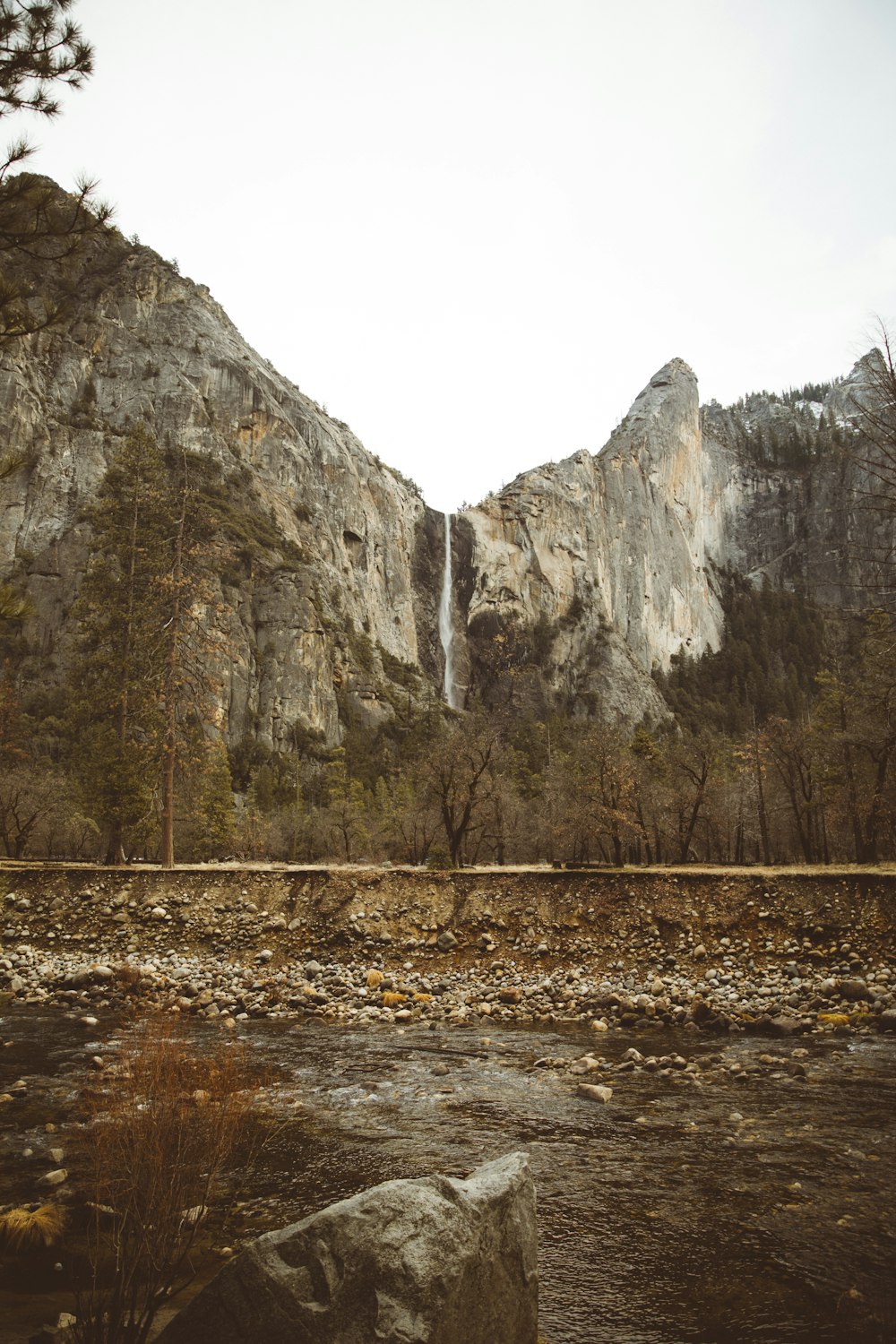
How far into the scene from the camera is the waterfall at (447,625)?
141750 mm

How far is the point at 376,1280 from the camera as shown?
448 centimetres

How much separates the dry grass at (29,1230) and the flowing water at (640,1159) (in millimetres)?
1082

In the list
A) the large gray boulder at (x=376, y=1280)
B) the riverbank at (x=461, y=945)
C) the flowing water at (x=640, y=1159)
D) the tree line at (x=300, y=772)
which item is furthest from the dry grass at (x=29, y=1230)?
the riverbank at (x=461, y=945)

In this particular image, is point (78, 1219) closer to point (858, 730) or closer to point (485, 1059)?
point (485, 1059)

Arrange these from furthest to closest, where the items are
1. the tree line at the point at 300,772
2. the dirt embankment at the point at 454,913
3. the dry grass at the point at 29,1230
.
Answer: the tree line at the point at 300,772
the dirt embankment at the point at 454,913
the dry grass at the point at 29,1230

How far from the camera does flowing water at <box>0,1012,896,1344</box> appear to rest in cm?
679

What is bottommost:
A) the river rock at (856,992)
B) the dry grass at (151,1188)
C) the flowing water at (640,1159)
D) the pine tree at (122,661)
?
the river rock at (856,992)

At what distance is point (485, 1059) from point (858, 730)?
3105 centimetres

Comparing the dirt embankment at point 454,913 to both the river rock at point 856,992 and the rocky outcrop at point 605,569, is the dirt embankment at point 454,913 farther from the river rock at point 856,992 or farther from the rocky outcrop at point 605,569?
the rocky outcrop at point 605,569

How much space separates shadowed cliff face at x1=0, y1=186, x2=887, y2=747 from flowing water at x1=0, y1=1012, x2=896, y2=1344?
262ft

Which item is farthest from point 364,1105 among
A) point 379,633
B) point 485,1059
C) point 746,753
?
point 379,633

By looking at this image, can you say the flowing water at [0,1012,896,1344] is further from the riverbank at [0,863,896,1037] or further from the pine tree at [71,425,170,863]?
the pine tree at [71,425,170,863]

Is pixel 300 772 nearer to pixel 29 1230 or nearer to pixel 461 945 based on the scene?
pixel 461 945

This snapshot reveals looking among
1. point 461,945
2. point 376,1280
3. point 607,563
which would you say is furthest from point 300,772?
point 376,1280
